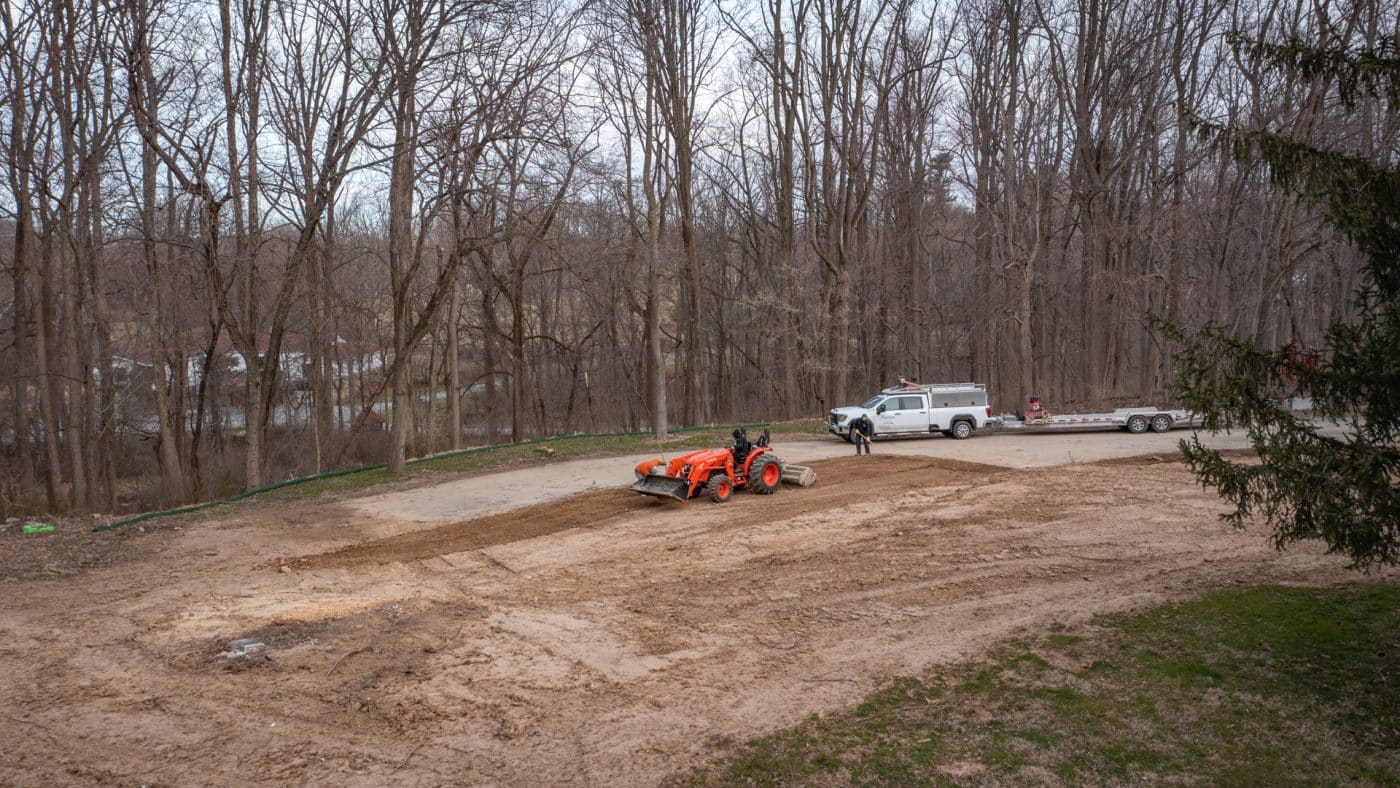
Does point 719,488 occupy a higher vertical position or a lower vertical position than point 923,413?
lower

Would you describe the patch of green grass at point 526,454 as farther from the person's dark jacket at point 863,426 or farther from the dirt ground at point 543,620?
the person's dark jacket at point 863,426

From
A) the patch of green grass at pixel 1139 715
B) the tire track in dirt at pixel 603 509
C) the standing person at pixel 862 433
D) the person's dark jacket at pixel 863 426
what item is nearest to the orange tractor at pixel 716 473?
the tire track in dirt at pixel 603 509

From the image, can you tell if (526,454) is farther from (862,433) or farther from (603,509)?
(862,433)

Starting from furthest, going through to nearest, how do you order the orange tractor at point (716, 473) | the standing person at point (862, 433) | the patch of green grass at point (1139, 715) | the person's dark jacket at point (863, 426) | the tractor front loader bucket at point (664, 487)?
the person's dark jacket at point (863, 426) < the standing person at point (862, 433) < the orange tractor at point (716, 473) < the tractor front loader bucket at point (664, 487) < the patch of green grass at point (1139, 715)

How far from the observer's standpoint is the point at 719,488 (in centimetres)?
1543

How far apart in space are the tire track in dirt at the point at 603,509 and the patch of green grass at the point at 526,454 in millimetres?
5228

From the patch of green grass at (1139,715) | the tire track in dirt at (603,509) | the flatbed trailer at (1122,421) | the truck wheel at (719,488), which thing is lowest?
the patch of green grass at (1139,715)

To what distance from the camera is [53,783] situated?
5727mm

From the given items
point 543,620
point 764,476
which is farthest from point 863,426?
point 543,620

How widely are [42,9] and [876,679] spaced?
25.0m

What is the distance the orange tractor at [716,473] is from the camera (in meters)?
15.3

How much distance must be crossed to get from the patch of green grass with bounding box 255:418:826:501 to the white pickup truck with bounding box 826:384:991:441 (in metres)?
2.80

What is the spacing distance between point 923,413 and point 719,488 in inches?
457

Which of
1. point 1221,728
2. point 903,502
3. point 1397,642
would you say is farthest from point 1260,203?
point 1221,728
